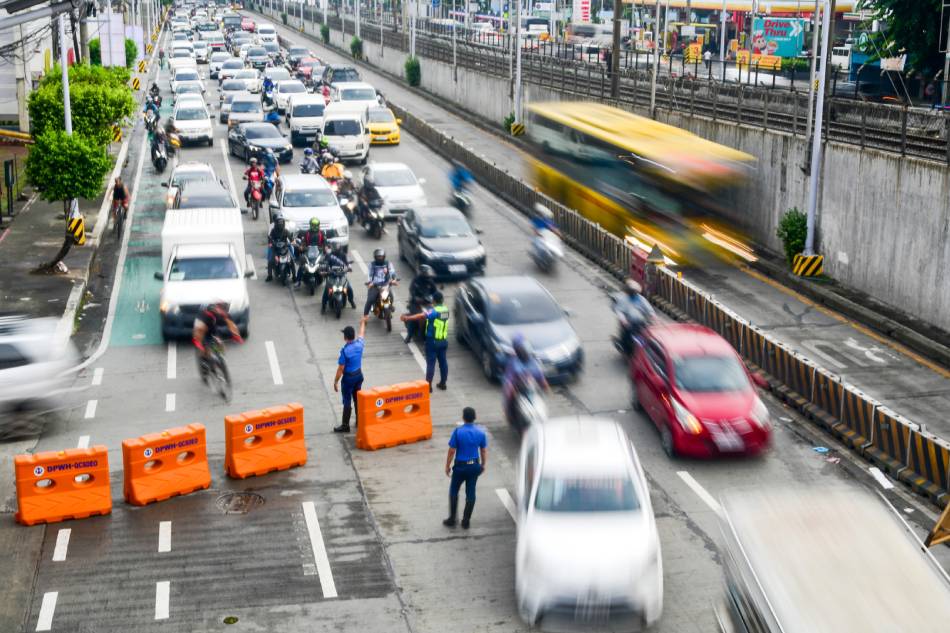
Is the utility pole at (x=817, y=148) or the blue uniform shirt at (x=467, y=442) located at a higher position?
the utility pole at (x=817, y=148)

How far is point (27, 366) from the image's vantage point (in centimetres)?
1889

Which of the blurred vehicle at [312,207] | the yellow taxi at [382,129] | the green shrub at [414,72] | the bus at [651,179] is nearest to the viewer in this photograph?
the bus at [651,179]

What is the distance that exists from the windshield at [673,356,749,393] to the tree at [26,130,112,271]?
17.5 meters

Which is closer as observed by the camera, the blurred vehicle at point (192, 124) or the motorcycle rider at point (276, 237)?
the motorcycle rider at point (276, 237)

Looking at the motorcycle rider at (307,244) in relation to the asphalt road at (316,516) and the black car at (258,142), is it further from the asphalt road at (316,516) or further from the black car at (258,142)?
the black car at (258,142)

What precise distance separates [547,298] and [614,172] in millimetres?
8427

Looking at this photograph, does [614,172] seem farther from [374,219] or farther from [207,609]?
[207,609]

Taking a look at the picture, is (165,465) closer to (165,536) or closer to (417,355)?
(165,536)

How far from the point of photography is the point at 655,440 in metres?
18.7

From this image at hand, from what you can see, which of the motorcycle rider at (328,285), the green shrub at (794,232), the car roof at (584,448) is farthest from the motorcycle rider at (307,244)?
the car roof at (584,448)

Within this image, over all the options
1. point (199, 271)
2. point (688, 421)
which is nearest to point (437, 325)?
point (688, 421)

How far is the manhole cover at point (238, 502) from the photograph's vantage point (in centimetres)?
1597

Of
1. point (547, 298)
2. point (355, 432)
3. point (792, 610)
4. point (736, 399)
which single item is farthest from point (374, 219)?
point (792, 610)

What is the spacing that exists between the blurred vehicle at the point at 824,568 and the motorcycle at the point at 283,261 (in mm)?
18383
